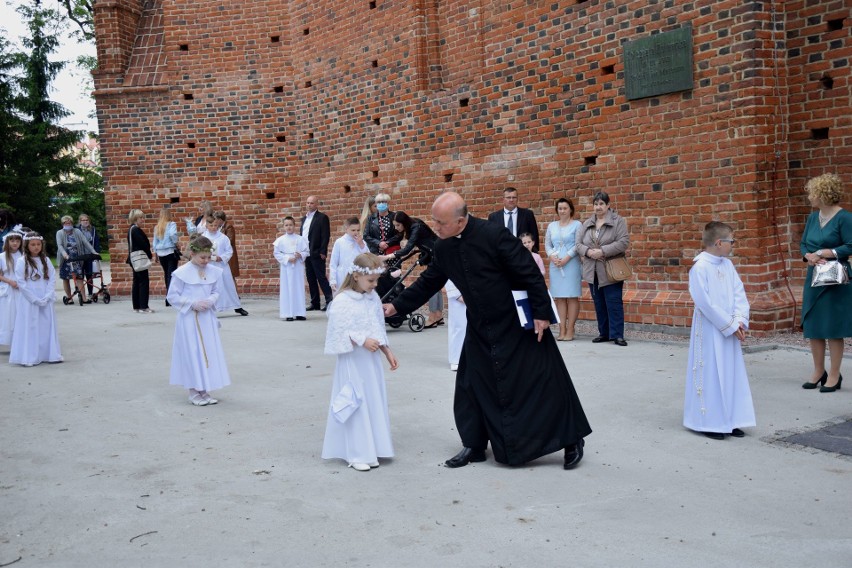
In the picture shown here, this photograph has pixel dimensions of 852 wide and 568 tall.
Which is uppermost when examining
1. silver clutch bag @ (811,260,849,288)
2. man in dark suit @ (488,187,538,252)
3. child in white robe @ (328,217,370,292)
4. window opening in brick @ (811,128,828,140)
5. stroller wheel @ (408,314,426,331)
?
window opening in brick @ (811,128,828,140)

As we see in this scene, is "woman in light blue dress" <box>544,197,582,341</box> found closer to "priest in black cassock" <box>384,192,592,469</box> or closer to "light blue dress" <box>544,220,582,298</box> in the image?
"light blue dress" <box>544,220,582,298</box>

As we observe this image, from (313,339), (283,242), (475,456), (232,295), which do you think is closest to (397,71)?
(283,242)

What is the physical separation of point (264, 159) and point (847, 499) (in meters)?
16.6

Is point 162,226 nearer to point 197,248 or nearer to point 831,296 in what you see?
point 197,248

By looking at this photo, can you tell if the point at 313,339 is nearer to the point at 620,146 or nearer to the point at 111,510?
the point at 620,146

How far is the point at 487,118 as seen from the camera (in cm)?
1398

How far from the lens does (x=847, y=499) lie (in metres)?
4.68

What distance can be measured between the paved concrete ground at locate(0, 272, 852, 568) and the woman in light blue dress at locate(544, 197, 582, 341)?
220 centimetres

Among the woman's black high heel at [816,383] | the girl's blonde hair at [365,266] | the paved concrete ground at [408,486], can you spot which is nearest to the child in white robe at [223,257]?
the paved concrete ground at [408,486]

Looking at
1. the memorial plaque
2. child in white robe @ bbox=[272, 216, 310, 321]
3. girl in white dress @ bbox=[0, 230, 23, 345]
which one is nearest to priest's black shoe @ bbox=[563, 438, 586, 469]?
the memorial plaque

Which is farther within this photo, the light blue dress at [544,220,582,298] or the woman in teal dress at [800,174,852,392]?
the light blue dress at [544,220,582,298]

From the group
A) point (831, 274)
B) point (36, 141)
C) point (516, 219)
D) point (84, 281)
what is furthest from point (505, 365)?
point (36, 141)

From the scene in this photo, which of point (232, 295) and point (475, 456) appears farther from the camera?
point (232, 295)

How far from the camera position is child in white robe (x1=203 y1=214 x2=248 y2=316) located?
14.8m
